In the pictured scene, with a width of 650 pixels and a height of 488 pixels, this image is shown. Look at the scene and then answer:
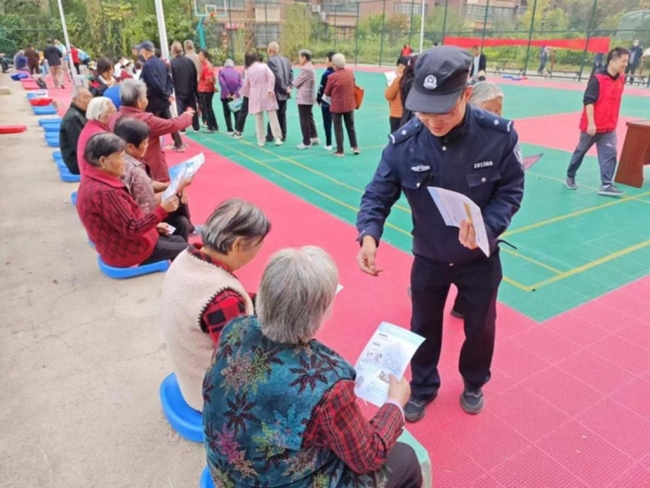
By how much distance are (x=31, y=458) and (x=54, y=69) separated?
67.5 ft

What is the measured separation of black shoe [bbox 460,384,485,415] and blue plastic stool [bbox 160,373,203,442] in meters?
1.42

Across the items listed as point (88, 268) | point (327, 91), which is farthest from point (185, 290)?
point (327, 91)

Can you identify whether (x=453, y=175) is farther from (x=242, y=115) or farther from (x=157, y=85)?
(x=242, y=115)

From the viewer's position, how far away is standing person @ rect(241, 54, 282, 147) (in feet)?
29.6

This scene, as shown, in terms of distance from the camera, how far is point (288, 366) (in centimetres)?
135

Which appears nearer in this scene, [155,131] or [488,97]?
[488,97]

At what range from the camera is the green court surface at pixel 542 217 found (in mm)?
4129

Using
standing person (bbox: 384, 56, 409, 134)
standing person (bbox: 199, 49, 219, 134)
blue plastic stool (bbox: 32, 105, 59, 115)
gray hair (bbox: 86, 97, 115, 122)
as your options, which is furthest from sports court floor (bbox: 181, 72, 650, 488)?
blue plastic stool (bbox: 32, 105, 59, 115)

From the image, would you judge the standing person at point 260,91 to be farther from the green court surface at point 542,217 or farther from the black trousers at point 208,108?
the black trousers at point 208,108

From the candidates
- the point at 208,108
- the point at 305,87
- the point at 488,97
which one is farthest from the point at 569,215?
the point at 208,108

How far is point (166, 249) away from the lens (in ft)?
13.4

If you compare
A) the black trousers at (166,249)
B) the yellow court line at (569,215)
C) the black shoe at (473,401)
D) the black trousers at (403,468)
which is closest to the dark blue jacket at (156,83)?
the black trousers at (166,249)

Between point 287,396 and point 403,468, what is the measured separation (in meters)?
0.71

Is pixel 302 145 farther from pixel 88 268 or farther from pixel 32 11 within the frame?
pixel 32 11
